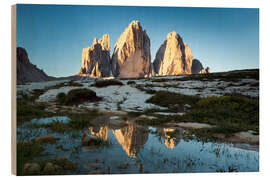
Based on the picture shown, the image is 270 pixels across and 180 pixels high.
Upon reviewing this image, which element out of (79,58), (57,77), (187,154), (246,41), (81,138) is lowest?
(187,154)

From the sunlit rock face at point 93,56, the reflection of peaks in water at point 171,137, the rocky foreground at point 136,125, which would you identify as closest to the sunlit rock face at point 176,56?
the rocky foreground at point 136,125

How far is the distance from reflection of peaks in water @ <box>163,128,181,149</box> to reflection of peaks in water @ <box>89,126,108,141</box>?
168cm

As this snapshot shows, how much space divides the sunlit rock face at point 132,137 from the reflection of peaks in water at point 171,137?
1.88 ft

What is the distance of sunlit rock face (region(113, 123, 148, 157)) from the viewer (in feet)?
15.3

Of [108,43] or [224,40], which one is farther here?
[108,43]

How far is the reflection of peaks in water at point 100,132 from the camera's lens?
201 inches

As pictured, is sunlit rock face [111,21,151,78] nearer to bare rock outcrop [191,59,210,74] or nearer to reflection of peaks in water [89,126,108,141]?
bare rock outcrop [191,59,210,74]

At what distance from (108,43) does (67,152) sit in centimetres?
444

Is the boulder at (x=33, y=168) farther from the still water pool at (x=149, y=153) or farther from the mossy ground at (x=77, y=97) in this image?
the mossy ground at (x=77, y=97)

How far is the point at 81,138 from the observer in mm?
4887

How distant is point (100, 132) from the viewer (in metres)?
5.37

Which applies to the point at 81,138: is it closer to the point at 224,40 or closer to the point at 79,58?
the point at 79,58

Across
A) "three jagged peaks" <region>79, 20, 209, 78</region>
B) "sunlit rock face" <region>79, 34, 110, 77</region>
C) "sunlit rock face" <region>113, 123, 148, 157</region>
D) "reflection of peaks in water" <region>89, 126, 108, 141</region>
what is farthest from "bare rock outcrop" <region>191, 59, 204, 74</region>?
"reflection of peaks in water" <region>89, 126, 108, 141</region>
